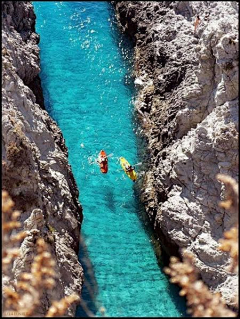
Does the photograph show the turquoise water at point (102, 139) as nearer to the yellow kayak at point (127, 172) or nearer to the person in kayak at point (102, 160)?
the yellow kayak at point (127, 172)

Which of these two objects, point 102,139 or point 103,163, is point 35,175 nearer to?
point 103,163

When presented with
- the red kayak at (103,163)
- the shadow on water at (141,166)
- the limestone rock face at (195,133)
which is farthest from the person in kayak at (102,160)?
the limestone rock face at (195,133)

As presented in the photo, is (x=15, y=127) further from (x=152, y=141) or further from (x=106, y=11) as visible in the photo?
(x=106, y=11)

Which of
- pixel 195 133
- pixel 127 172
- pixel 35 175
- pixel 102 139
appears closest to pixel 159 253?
pixel 127 172

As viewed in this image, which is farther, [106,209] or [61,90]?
[61,90]

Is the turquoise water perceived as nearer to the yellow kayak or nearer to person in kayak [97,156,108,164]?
the yellow kayak

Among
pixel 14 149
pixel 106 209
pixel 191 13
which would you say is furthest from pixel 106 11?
pixel 14 149
